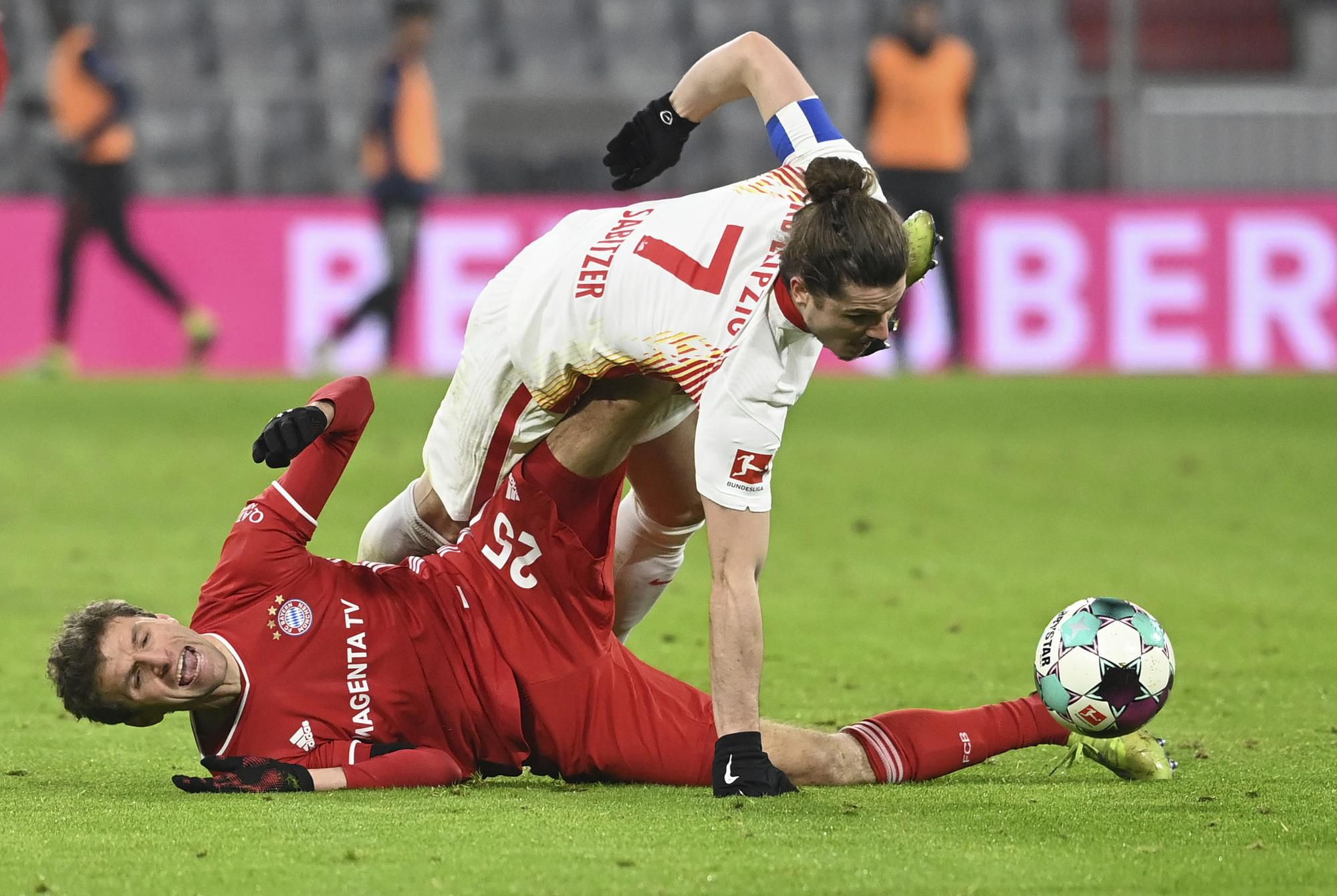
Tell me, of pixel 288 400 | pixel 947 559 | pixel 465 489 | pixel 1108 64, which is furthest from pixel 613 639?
pixel 1108 64

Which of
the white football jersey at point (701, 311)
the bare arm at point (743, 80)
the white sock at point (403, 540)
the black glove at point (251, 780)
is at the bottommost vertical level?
the black glove at point (251, 780)

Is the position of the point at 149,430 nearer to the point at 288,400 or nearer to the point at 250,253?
the point at 288,400

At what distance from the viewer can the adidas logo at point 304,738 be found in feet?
15.8

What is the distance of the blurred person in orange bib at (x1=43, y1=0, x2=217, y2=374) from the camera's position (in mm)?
13812

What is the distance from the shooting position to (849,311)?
4.54m

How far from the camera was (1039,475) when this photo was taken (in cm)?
1110

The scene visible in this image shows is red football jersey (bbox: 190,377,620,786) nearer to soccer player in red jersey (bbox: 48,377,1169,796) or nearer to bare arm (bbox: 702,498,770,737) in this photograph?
soccer player in red jersey (bbox: 48,377,1169,796)

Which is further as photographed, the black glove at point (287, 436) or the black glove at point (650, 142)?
the black glove at point (650, 142)

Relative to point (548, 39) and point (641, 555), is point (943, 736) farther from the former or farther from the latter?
point (548, 39)

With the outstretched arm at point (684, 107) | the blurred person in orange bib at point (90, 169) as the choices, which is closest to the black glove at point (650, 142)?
the outstretched arm at point (684, 107)

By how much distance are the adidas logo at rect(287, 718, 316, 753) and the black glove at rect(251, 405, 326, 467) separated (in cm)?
68

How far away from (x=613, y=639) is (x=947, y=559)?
4152 millimetres

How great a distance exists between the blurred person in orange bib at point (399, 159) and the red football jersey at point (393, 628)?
8911mm

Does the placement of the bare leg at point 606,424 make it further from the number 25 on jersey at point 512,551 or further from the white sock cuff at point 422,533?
the white sock cuff at point 422,533
